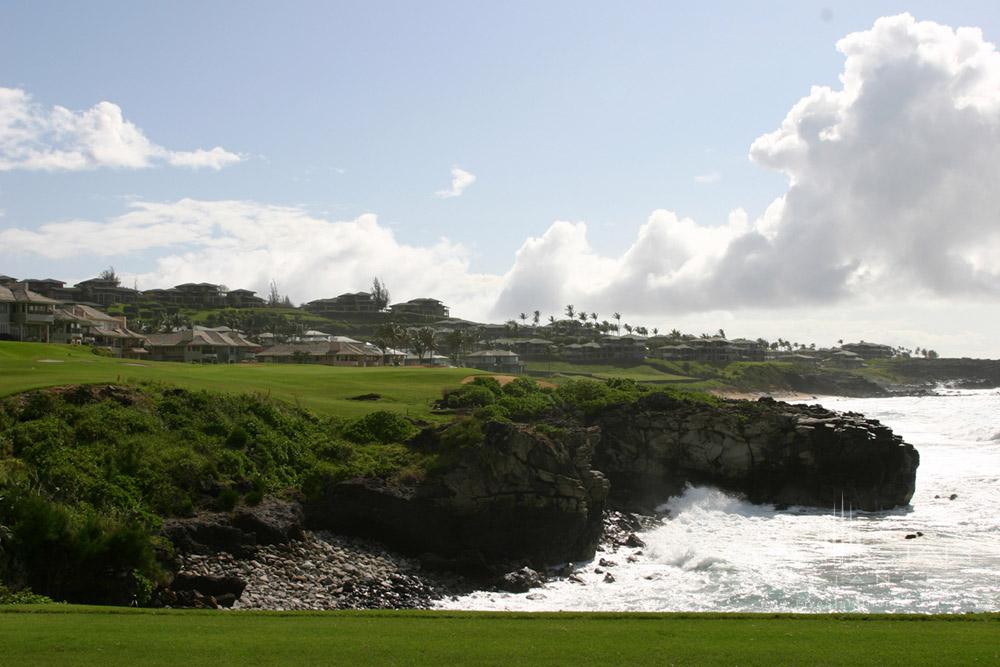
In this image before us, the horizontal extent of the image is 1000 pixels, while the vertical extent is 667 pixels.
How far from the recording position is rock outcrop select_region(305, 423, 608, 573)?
31812mm

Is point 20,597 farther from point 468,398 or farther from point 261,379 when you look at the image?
point 261,379

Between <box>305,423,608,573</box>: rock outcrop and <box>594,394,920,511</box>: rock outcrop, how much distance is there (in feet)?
38.1

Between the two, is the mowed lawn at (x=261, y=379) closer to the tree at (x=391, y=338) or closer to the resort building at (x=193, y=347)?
the resort building at (x=193, y=347)

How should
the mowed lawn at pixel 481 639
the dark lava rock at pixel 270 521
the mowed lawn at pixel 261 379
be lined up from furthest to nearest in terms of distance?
the mowed lawn at pixel 261 379 < the dark lava rock at pixel 270 521 < the mowed lawn at pixel 481 639

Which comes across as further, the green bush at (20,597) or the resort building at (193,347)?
the resort building at (193,347)

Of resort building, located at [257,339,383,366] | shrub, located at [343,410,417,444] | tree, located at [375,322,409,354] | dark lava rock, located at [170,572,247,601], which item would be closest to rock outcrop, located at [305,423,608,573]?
shrub, located at [343,410,417,444]

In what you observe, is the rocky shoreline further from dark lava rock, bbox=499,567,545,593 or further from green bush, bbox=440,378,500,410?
green bush, bbox=440,378,500,410

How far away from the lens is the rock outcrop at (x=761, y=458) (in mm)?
45438

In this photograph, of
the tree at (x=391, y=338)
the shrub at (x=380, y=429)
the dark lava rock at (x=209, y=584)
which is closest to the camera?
the dark lava rock at (x=209, y=584)

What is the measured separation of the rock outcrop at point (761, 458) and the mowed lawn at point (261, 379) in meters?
12.0

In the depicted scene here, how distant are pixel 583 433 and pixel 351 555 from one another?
541 inches

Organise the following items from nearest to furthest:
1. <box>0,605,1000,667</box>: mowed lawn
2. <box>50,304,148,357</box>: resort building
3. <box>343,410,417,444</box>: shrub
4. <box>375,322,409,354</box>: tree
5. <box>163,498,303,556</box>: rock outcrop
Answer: <box>0,605,1000,667</box>: mowed lawn < <box>163,498,303,556</box>: rock outcrop < <box>343,410,417,444</box>: shrub < <box>50,304,148,357</box>: resort building < <box>375,322,409,354</box>: tree

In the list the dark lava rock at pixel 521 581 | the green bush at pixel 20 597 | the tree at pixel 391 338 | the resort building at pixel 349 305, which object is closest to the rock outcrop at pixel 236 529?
the green bush at pixel 20 597

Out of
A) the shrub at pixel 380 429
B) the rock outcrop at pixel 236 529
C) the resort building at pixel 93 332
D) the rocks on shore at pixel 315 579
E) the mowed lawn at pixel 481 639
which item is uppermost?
the resort building at pixel 93 332
